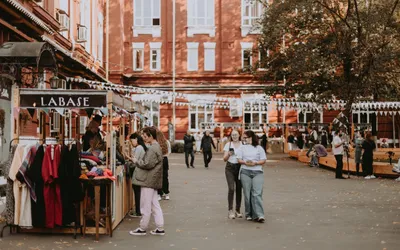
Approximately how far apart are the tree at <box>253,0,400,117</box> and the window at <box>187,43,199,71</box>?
35.9 ft

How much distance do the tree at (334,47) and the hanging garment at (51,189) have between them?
20.8 metres

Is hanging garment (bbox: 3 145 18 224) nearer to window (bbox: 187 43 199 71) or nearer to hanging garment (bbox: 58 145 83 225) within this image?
hanging garment (bbox: 58 145 83 225)

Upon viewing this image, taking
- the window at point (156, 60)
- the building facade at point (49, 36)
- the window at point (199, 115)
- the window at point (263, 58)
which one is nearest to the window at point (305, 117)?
the window at point (199, 115)

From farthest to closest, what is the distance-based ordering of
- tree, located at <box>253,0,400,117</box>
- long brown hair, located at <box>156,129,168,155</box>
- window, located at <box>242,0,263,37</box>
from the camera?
1. window, located at <box>242,0,263,37</box>
2. tree, located at <box>253,0,400,117</box>
3. long brown hair, located at <box>156,129,168,155</box>

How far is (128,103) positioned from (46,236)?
358 cm

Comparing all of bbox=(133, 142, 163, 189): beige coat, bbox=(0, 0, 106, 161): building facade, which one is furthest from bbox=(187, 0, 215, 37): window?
bbox=(133, 142, 163, 189): beige coat

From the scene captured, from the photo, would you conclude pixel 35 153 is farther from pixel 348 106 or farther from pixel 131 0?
pixel 131 0

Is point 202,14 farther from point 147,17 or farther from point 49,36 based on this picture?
point 49,36

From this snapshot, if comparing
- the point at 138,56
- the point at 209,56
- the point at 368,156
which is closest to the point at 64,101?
the point at 368,156

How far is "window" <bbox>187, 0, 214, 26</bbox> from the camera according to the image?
45.0m

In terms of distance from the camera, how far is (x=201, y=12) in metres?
45.2

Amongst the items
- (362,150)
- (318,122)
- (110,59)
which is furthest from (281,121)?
(362,150)

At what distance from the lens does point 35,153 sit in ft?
31.3

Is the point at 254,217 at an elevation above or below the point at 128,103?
below
